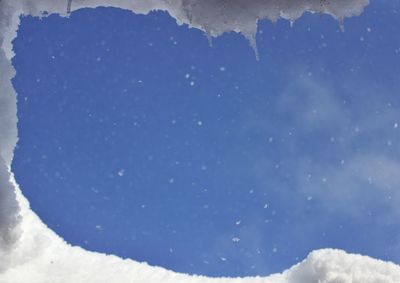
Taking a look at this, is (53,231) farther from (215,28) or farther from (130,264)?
(215,28)

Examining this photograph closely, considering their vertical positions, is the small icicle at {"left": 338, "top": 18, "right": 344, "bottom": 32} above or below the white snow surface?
above

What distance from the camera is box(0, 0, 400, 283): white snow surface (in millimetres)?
5410

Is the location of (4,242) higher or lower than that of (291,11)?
lower

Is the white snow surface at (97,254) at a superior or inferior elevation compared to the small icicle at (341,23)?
inferior

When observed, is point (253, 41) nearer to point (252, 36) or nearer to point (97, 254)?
point (252, 36)

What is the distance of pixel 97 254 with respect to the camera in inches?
240

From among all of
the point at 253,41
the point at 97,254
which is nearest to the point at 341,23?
the point at 253,41

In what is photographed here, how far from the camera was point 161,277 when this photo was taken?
5.69 meters

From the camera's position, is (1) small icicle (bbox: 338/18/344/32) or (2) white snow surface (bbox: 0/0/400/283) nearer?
(2) white snow surface (bbox: 0/0/400/283)

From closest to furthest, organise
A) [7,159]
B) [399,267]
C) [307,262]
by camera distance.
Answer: [399,267]
[307,262]
[7,159]

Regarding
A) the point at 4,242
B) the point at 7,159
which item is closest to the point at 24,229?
the point at 4,242

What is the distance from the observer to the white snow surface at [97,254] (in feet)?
17.7

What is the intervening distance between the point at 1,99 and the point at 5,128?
0.35 metres

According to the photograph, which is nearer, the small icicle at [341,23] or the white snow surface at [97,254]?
the white snow surface at [97,254]
